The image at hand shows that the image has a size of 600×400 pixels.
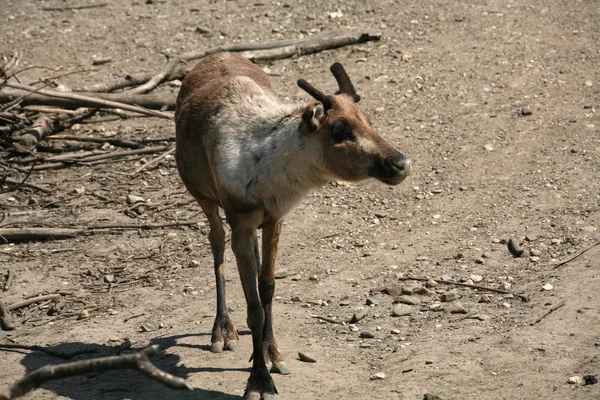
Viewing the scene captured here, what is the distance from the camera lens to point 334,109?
21.0 feet

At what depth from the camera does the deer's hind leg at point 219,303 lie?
7438mm

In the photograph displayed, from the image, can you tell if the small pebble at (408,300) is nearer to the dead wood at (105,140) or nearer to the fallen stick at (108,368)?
the fallen stick at (108,368)

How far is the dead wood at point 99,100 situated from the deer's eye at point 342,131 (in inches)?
201

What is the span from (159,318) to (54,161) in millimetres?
3831

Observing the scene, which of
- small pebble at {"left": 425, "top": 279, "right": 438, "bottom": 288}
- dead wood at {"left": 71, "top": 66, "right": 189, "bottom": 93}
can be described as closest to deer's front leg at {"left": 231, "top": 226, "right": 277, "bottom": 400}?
small pebble at {"left": 425, "top": 279, "right": 438, "bottom": 288}

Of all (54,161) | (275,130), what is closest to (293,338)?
(275,130)

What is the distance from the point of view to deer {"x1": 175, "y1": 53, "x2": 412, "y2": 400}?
6281 millimetres

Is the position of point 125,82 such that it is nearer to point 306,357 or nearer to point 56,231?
point 56,231

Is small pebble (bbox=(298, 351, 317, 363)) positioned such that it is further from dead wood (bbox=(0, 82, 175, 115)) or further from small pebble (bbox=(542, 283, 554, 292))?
dead wood (bbox=(0, 82, 175, 115))

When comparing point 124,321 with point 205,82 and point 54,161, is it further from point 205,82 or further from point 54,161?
point 54,161

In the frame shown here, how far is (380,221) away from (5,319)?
4095 mm

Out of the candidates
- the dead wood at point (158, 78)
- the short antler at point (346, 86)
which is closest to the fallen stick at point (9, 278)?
the dead wood at point (158, 78)

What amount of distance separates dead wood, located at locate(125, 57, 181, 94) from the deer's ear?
6046 mm

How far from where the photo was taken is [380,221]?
9617 millimetres
